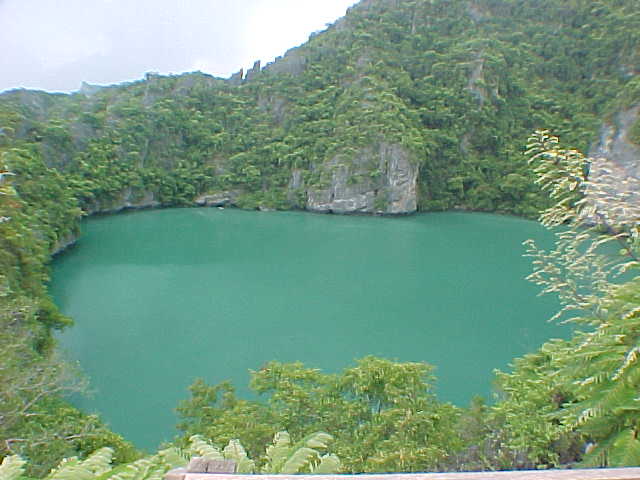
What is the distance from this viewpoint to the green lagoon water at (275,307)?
1046 centimetres

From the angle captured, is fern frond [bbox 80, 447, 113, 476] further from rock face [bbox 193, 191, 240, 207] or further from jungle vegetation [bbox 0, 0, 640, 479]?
rock face [bbox 193, 191, 240, 207]

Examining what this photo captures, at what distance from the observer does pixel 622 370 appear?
88.5 inches

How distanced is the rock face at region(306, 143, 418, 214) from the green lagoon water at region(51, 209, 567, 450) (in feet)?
26.4

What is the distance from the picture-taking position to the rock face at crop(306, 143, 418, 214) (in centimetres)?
3469

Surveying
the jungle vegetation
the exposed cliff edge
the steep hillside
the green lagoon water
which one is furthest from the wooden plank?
the steep hillside

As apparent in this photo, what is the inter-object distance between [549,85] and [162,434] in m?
45.1

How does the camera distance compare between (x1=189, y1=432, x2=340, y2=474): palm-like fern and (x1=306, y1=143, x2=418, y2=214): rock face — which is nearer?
(x1=189, y1=432, x2=340, y2=474): palm-like fern

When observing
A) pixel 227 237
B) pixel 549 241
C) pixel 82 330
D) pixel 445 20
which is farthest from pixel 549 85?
pixel 82 330

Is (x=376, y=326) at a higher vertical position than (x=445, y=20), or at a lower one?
lower

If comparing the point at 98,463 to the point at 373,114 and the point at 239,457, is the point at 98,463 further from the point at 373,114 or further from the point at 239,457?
the point at 373,114

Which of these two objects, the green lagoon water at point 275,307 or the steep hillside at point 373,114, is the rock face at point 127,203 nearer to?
the steep hillside at point 373,114

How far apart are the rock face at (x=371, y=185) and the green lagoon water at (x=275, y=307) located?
26.4 feet

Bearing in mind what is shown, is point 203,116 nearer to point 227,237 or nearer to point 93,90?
point 93,90

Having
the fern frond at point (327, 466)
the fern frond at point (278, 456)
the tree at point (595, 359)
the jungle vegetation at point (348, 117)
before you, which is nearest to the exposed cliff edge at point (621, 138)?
the jungle vegetation at point (348, 117)
